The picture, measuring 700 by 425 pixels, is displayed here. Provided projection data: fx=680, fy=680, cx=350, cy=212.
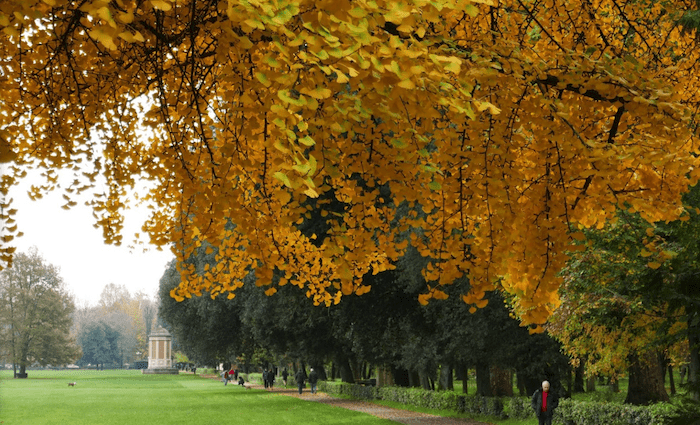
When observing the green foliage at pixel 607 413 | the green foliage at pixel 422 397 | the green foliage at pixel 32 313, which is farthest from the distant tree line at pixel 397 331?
the green foliage at pixel 32 313

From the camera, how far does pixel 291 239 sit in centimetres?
800

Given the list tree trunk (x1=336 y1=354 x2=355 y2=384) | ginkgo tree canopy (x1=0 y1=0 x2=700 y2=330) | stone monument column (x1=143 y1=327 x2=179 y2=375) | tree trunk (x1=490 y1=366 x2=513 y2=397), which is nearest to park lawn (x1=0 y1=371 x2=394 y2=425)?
tree trunk (x1=336 y1=354 x2=355 y2=384)

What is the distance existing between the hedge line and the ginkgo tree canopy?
1834 millimetres

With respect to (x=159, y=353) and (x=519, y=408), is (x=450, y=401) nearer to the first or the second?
(x=519, y=408)

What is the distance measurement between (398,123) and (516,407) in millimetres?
15972

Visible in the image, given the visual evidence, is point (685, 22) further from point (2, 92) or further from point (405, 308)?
point (405, 308)

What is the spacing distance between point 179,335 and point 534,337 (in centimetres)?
2387

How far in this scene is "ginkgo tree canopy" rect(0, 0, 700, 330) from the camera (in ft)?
10.8

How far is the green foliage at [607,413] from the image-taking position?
510 inches

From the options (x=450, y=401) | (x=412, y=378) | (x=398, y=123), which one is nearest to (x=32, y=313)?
(x=412, y=378)

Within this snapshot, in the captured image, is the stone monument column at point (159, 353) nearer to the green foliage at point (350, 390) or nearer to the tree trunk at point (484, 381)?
the green foliage at point (350, 390)

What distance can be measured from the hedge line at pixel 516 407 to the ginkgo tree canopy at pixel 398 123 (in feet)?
6.02

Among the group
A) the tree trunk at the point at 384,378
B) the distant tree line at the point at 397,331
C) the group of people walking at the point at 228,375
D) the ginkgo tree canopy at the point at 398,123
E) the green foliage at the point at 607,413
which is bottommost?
the group of people walking at the point at 228,375

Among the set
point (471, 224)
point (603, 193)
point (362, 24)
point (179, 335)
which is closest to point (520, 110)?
point (603, 193)
